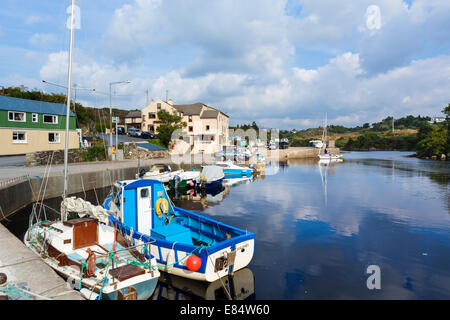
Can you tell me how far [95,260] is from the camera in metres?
7.90

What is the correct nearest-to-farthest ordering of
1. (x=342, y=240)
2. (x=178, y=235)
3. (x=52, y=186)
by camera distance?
(x=178, y=235) < (x=342, y=240) < (x=52, y=186)

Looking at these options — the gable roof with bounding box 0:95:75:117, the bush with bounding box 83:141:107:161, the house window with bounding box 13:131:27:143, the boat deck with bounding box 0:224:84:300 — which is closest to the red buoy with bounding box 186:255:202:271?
the boat deck with bounding box 0:224:84:300

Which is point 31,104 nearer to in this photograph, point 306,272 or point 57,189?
point 57,189

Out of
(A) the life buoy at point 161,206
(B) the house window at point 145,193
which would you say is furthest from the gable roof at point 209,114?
(B) the house window at point 145,193

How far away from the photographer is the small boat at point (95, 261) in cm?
752

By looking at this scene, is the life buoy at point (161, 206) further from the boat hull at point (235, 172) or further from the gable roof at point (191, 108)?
the gable roof at point (191, 108)

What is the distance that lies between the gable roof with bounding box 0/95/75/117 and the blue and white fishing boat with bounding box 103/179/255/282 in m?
34.3

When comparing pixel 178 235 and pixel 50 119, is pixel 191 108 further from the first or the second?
pixel 178 235

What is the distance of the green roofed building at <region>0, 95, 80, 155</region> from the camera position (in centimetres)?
3700

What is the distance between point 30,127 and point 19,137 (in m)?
2.03

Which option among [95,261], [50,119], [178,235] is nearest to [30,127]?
[50,119]

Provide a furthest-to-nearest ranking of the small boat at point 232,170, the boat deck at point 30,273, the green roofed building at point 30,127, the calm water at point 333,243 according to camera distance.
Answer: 1. the small boat at point 232,170
2. the green roofed building at point 30,127
3. the calm water at point 333,243
4. the boat deck at point 30,273
